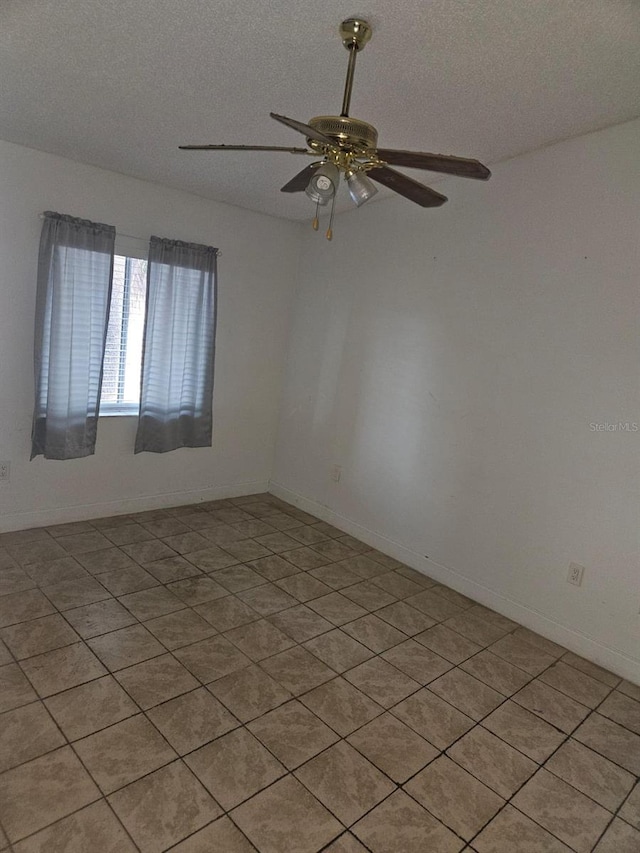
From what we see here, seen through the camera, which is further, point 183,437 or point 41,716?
point 183,437

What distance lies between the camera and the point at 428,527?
347 centimetres

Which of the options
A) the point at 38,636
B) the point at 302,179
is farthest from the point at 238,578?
the point at 302,179

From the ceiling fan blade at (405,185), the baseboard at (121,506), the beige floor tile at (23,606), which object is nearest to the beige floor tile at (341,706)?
the beige floor tile at (23,606)

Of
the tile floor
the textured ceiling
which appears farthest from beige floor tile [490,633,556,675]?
the textured ceiling

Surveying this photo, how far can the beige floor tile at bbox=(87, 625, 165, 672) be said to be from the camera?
2301 mm

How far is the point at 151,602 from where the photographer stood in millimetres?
2787

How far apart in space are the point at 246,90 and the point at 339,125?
956mm

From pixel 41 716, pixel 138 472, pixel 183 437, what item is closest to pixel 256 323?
pixel 183 437

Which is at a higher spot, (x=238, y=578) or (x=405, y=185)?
(x=405, y=185)

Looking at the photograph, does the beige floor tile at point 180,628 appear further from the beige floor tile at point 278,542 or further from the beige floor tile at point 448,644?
the beige floor tile at point 448,644

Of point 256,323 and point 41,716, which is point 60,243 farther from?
point 41,716

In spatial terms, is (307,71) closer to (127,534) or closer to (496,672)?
(496,672)

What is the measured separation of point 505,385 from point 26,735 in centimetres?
268

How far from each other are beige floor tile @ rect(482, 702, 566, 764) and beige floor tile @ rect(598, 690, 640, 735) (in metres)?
0.31
